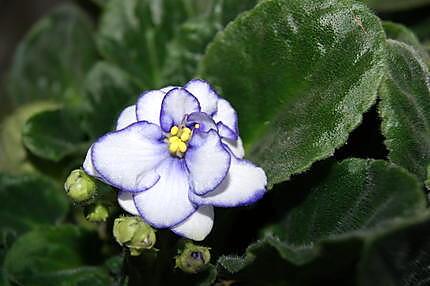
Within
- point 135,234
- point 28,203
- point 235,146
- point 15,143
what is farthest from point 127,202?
point 15,143

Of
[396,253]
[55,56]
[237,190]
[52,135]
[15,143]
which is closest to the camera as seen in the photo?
[396,253]

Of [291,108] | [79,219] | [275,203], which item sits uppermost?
[291,108]

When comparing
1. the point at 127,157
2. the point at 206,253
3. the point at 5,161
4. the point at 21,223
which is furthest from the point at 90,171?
the point at 5,161

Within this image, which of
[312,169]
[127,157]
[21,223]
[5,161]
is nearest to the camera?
[127,157]

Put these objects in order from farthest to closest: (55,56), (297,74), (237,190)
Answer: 1. (55,56)
2. (297,74)
3. (237,190)

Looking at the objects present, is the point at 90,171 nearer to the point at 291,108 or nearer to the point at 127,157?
the point at 127,157

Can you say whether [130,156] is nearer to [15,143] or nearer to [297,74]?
[297,74]

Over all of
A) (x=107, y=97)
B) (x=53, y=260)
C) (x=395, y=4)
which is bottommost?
(x=53, y=260)
